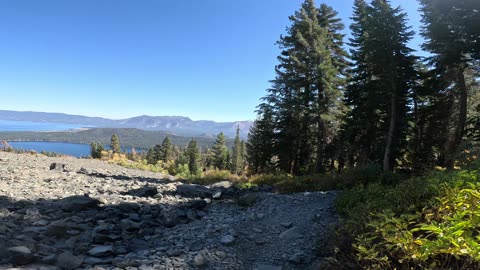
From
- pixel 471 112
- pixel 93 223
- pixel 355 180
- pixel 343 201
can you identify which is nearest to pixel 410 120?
pixel 471 112

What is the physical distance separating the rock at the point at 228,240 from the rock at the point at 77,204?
438 centimetres

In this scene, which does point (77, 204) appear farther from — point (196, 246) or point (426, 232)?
point (426, 232)

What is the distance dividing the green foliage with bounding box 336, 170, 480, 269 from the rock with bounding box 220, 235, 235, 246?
246 centimetres

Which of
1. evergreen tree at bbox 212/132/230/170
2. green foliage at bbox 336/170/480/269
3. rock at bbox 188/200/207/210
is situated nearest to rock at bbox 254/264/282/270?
green foliage at bbox 336/170/480/269

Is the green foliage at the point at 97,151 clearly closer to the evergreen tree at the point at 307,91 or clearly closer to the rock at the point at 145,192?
the evergreen tree at the point at 307,91

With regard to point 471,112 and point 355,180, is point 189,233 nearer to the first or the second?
point 355,180

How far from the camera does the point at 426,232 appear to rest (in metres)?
3.13

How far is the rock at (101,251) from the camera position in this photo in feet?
16.9

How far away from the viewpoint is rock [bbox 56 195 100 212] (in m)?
7.66

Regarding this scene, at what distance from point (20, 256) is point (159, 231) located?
279 centimetres

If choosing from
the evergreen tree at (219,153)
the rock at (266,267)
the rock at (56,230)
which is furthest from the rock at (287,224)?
the evergreen tree at (219,153)

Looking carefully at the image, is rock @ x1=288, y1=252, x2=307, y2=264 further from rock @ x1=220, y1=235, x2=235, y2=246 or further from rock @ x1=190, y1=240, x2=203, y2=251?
rock @ x1=190, y1=240, x2=203, y2=251

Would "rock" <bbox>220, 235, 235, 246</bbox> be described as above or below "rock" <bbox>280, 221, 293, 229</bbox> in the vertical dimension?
below

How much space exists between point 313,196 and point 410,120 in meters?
12.8
